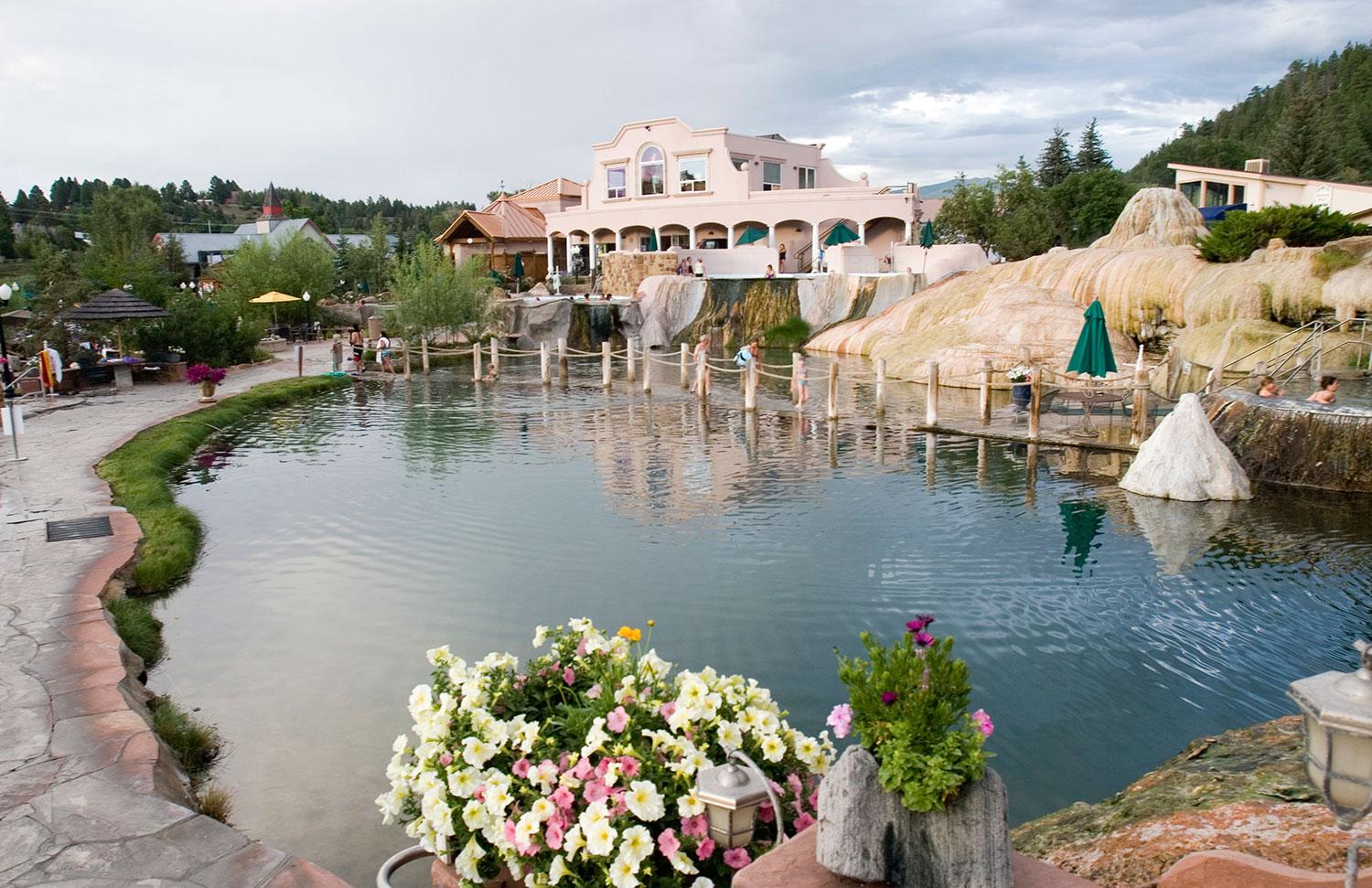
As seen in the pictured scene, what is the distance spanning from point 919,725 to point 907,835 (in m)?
0.42

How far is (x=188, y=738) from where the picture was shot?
24.7 feet

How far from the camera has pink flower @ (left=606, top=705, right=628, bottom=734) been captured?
4.52 m

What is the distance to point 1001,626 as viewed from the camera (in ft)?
32.5

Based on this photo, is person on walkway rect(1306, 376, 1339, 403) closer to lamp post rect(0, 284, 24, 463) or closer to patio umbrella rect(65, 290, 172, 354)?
lamp post rect(0, 284, 24, 463)

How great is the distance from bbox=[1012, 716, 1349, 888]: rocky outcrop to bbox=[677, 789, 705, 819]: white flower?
2194mm

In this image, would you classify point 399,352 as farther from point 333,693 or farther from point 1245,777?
point 1245,777

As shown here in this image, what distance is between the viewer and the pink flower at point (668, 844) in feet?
13.7

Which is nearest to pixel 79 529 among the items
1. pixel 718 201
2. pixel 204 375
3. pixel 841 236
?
pixel 204 375

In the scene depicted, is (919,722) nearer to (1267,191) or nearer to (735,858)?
(735,858)

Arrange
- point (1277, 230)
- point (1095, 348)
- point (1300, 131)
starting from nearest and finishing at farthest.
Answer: point (1095, 348) → point (1277, 230) → point (1300, 131)

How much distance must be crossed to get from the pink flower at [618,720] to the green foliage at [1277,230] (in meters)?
27.2

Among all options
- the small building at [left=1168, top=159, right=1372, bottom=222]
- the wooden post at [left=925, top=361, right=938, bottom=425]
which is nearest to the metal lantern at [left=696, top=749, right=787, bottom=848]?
the wooden post at [left=925, top=361, right=938, bottom=425]

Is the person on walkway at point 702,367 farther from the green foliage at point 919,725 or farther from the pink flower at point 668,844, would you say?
the green foliage at point 919,725

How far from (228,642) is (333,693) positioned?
1793mm
